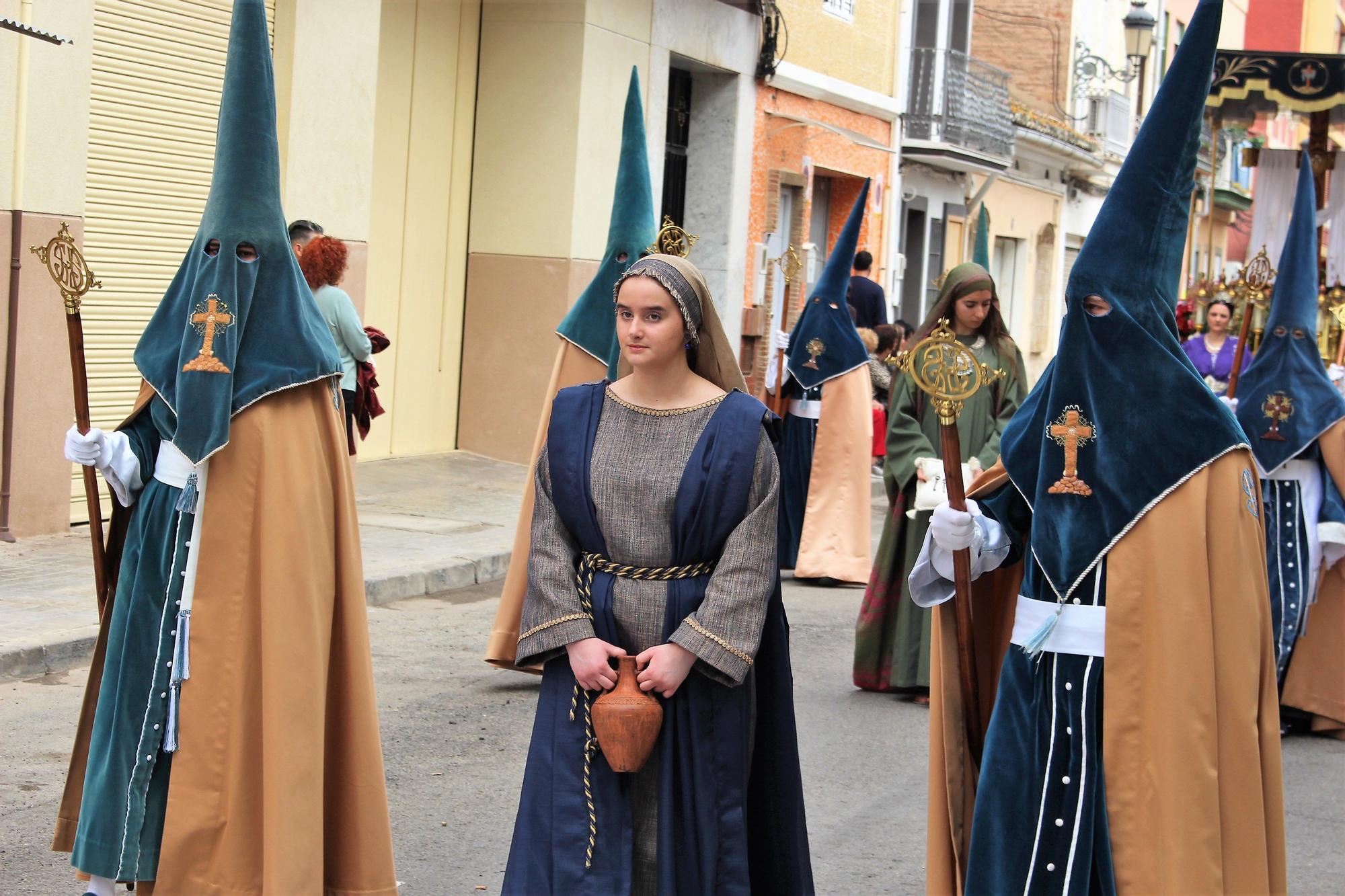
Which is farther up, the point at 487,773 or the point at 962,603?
the point at 962,603

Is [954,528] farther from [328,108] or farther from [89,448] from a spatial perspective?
[328,108]

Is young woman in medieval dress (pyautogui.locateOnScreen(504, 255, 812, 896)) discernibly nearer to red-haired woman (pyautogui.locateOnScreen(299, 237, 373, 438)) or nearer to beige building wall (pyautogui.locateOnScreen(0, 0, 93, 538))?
Answer: red-haired woman (pyautogui.locateOnScreen(299, 237, 373, 438))

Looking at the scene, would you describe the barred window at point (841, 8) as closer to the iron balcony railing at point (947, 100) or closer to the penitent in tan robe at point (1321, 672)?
the iron balcony railing at point (947, 100)

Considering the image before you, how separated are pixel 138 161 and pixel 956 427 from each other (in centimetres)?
815

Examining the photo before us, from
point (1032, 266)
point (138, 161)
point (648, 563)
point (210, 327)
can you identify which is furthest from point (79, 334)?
point (1032, 266)

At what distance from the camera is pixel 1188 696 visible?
4129 mm

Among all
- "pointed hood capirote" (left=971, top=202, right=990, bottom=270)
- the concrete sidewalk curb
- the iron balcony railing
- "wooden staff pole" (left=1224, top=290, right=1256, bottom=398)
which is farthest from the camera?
the iron balcony railing

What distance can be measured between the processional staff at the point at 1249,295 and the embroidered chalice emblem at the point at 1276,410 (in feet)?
0.76

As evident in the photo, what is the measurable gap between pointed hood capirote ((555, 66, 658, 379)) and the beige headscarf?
3175mm

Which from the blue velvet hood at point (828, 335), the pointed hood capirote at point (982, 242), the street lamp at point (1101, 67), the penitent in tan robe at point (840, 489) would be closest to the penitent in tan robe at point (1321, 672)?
the pointed hood capirote at point (982, 242)

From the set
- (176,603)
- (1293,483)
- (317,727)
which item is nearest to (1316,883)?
(1293,483)

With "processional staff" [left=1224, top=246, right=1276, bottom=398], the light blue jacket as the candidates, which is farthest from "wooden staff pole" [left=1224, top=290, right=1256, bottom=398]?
the light blue jacket

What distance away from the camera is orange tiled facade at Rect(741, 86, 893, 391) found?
19.3 m

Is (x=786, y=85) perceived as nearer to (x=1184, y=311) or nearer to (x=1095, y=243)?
(x=1184, y=311)
